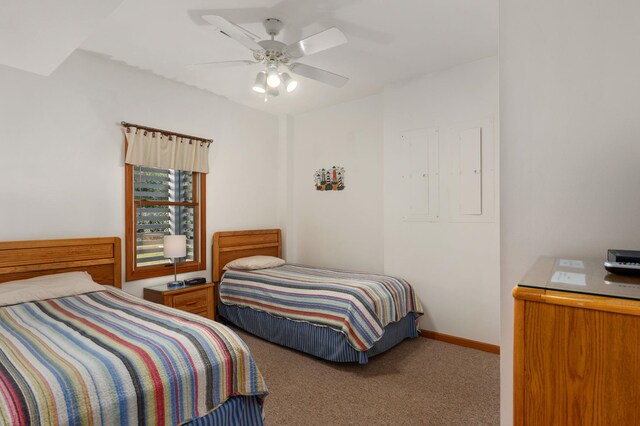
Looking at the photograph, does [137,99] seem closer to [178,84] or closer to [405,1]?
[178,84]

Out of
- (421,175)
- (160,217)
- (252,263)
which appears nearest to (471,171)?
(421,175)

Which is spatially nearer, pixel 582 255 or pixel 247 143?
pixel 582 255

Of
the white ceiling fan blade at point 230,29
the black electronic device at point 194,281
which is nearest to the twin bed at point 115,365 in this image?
the black electronic device at point 194,281

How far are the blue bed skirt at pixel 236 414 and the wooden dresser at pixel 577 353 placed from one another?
1389mm

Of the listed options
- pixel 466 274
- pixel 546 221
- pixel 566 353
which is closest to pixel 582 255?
pixel 546 221

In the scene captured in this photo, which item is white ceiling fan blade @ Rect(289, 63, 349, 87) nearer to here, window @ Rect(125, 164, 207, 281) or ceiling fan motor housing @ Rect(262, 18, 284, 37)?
ceiling fan motor housing @ Rect(262, 18, 284, 37)

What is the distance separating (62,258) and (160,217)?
1.01m

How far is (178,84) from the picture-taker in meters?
3.83

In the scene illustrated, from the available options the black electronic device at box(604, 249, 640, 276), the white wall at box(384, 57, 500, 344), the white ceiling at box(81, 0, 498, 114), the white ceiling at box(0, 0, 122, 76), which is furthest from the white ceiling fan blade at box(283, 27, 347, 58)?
the black electronic device at box(604, 249, 640, 276)

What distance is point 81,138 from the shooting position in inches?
123

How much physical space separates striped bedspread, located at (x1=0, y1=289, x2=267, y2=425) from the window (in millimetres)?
1374

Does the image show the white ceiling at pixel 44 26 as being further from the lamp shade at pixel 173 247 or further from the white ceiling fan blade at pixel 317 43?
the lamp shade at pixel 173 247

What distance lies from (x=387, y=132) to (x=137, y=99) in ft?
8.70

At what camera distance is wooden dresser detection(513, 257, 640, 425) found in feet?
2.01
